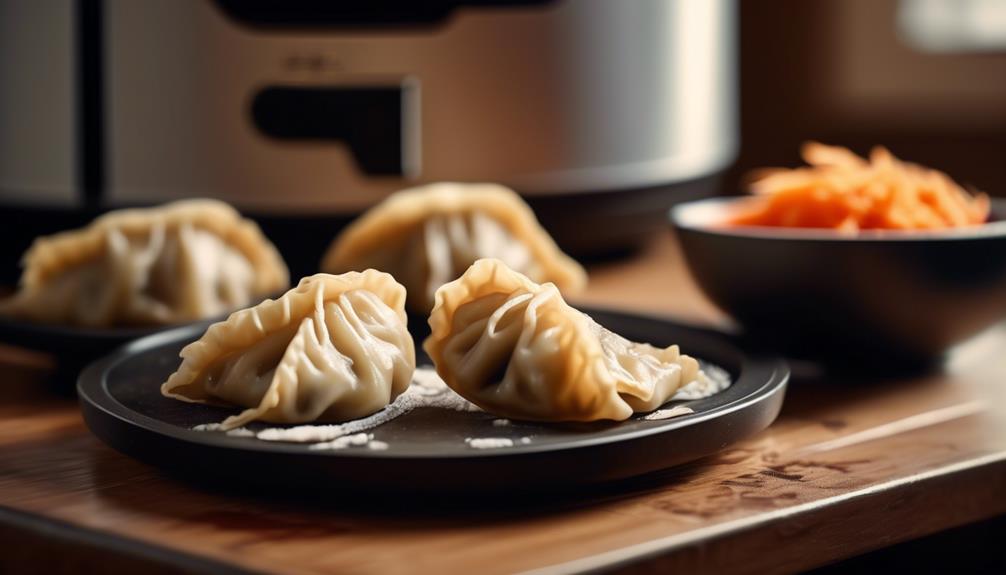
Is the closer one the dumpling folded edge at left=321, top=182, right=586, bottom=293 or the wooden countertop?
the wooden countertop

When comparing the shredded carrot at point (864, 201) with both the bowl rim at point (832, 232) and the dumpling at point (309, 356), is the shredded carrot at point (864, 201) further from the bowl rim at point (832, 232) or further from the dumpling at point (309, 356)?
the dumpling at point (309, 356)

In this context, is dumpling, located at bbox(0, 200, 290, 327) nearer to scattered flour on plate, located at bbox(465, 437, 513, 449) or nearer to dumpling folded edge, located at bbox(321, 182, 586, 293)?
dumpling folded edge, located at bbox(321, 182, 586, 293)

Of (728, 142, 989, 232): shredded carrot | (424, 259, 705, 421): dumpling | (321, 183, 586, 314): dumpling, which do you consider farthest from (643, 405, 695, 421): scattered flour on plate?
(321, 183, 586, 314): dumpling

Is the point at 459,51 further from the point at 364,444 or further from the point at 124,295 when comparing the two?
the point at 364,444

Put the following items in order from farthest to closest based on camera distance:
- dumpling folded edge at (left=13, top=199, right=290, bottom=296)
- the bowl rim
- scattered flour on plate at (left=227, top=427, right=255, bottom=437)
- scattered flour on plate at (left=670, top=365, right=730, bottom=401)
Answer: dumpling folded edge at (left=13, top=199, right=290, bottom=296) < the bowl rim < scattered flour on plate at (left=670, top=365, right=730, bottom=401) < scattered flour on plate at (left=227, top=427, right=255, bottom=437)

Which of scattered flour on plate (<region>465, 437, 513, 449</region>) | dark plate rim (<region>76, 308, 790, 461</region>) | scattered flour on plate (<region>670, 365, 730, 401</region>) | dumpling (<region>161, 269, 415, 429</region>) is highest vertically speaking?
dumpling (<region>161, 269, 415, 429</region>)

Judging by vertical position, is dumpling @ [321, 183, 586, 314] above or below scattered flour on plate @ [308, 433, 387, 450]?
above

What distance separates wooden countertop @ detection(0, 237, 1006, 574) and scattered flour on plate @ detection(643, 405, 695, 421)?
4cm

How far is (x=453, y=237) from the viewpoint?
1.42m

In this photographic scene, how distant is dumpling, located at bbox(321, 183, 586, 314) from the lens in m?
1.41

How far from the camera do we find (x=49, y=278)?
4.16 feet

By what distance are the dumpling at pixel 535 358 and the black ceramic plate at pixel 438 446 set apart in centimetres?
2

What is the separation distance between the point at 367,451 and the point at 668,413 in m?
0.23

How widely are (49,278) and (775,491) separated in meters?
0.76
